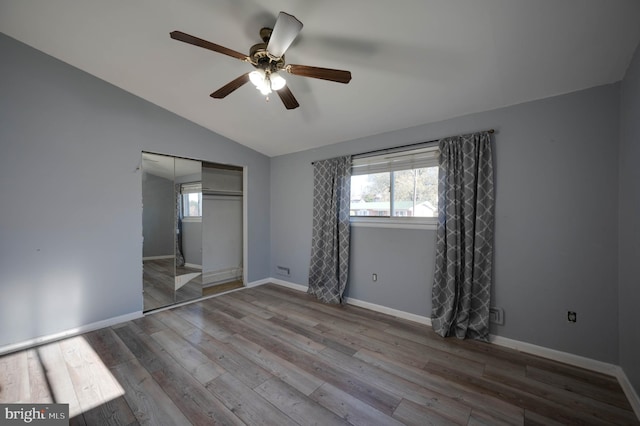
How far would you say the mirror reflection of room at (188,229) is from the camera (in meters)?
3.24

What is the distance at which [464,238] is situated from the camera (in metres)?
2.58

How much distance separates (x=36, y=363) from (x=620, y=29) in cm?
509

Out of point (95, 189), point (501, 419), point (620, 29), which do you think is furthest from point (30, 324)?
point (620, 29)

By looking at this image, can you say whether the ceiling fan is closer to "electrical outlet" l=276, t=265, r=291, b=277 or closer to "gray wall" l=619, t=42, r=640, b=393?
"gray wall" l=619, t=42, r=640, b=393

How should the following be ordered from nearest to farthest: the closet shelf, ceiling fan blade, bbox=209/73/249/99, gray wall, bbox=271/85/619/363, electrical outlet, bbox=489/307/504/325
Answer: ceiling fan blade, bbox=209/73/249/99 < gray wall, bbox=271/85/619/363 < electrical outlet, bbox=489/307/504/325 < the closet shelf

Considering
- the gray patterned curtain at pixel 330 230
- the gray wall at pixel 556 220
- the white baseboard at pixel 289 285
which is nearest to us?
→ the gray wall at pixel 556 220

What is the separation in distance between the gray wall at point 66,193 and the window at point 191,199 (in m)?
0.58

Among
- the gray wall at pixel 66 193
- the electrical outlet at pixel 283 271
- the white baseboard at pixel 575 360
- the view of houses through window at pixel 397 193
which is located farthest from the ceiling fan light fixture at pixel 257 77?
the electrical outlet at pixel 283 271

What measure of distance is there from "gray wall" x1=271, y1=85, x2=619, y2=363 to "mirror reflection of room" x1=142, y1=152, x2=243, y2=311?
3.22 meters

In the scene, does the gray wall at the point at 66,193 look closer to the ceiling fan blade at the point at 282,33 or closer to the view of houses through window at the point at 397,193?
the ceiling fan blade at the point at 282,33

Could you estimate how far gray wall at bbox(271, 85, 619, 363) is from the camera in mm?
2010

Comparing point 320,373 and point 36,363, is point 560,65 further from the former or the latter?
point 36,363

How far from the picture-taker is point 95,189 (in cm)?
277

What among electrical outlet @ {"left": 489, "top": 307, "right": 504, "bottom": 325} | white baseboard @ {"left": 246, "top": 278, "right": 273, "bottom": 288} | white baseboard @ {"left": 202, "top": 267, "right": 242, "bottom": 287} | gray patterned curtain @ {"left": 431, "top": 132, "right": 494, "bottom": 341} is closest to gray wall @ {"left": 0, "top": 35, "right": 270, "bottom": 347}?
white baseboard @ {"left": 202, "top": 267, "right": 242, "bottom": 287}
